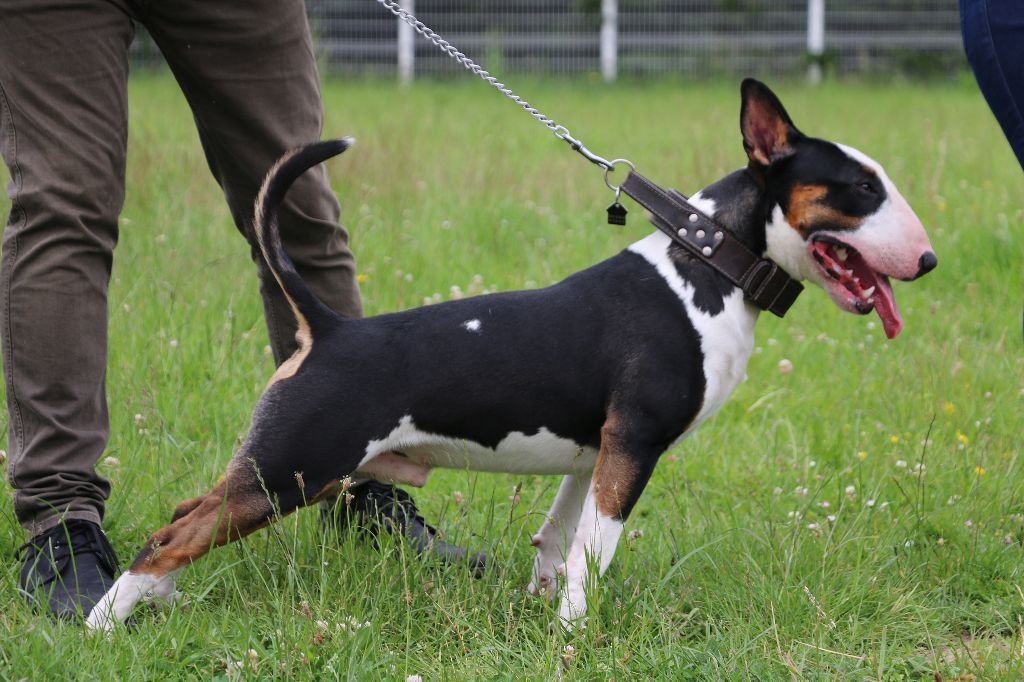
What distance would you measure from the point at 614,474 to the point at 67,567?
4.20ft

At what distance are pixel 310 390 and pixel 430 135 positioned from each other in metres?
6.83

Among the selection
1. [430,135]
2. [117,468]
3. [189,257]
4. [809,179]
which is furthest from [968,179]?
[117,468]

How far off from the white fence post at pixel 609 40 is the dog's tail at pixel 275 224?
14.4 m

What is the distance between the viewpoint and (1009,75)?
285cm

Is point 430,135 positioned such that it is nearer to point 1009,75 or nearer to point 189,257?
point 189,257

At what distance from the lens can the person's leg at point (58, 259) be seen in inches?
107

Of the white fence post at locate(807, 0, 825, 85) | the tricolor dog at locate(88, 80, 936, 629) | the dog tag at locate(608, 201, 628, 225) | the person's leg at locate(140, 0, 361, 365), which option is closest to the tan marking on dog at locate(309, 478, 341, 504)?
the tricolor dog at locate(88, 80, 936, 629)

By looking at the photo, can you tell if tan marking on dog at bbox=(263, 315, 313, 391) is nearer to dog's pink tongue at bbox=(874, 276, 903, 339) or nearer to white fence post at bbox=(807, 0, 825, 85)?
dog's pink tongue at bbox=(874, 276, 903, 339)

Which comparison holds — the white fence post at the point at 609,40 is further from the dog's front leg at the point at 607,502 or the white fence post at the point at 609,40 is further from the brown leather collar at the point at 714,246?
the dog's front leg at the point at 607,502

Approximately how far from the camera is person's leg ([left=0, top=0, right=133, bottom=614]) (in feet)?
8.95

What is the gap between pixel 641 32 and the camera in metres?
16.9

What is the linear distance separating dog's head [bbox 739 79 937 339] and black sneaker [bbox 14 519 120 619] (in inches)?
66.8

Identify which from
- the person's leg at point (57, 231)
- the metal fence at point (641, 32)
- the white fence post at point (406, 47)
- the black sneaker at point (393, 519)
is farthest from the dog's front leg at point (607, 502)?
the metal fence at point (641, 32)

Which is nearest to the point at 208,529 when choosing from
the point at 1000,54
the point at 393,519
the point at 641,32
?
the point at 393,519
